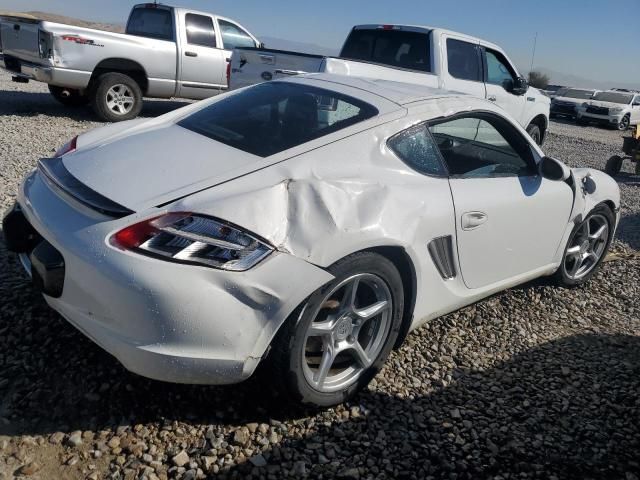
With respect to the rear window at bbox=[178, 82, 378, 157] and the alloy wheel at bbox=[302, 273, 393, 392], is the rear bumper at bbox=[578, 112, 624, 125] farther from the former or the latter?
the alloy wheel at bbox=[302, 273, 393, 392]

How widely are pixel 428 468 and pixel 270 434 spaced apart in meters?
0.69

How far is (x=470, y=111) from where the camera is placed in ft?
10.6

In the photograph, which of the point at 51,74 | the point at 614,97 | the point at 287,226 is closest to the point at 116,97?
the point at 51,74

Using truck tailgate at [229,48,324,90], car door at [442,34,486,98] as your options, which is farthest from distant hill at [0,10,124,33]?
car door at [442,34,486,98]

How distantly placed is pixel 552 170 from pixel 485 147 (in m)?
0.47

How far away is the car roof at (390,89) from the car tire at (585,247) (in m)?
1.65

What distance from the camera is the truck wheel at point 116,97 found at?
8828 millimetres

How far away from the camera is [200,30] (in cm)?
1004

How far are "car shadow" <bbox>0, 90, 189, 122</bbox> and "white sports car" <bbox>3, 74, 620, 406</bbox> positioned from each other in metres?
7.07

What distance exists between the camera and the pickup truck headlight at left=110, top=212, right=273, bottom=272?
2.09 meters

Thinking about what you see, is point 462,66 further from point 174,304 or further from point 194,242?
Answer: point 174,304

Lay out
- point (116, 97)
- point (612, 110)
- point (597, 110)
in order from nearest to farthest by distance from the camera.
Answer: point (116, 97), point (612, 110), point (597, 110)

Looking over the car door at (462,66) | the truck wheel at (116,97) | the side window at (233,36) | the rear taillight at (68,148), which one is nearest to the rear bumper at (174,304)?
the rear taillight at (68,148)

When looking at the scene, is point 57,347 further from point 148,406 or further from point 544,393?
point 544,393
